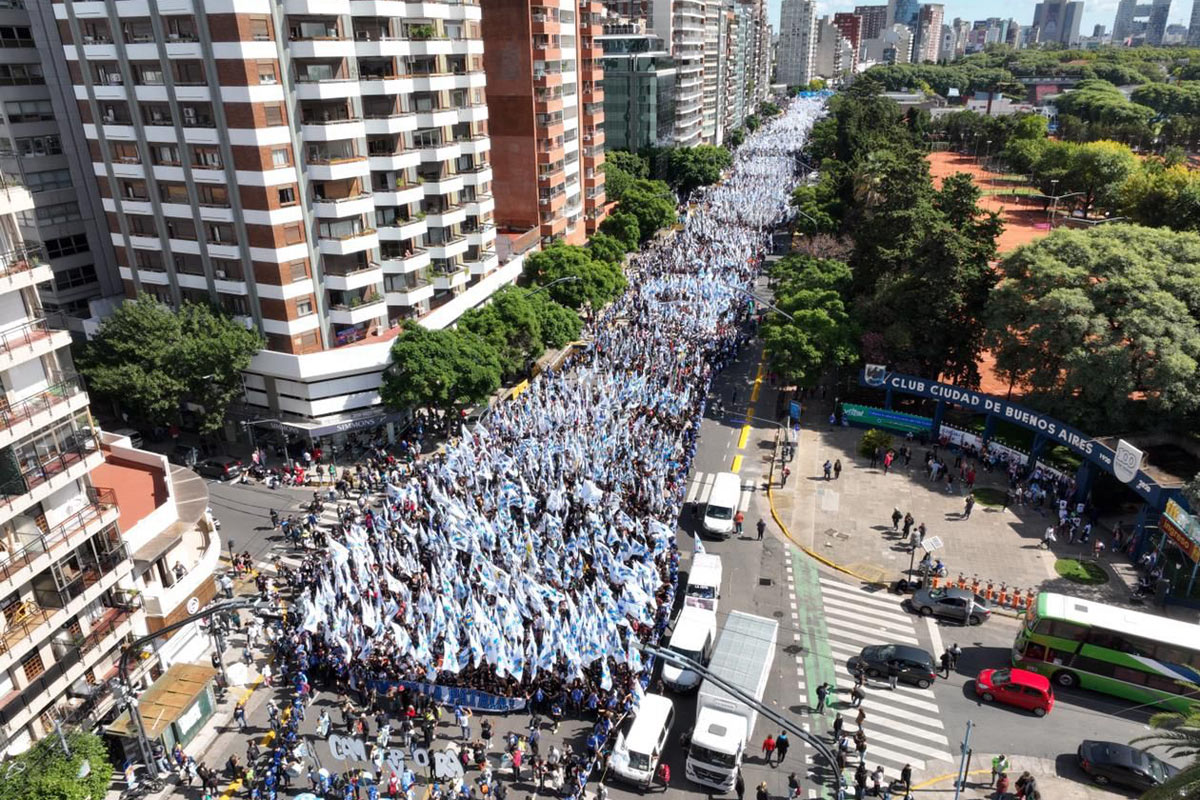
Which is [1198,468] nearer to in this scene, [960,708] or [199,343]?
[960,708]

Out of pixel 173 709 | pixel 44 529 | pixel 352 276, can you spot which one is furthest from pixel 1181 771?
pixel 352 276

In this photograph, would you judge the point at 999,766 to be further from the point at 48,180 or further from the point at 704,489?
the point at 48,180

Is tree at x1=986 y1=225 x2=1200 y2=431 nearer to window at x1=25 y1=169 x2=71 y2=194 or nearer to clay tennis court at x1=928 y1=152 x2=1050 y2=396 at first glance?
clay tennis court at x1=928 y1=152 x2=1050 y2=396

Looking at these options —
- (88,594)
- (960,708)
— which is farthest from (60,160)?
(960,708)

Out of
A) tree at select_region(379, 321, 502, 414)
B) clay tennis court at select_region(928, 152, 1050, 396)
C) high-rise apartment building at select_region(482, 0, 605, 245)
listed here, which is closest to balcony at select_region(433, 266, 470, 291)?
tree at select_region(379, 321, 502, 414)

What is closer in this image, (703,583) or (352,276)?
(703,583)

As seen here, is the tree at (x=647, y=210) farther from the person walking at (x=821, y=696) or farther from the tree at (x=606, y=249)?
the person walking at (x=821, y=696)
